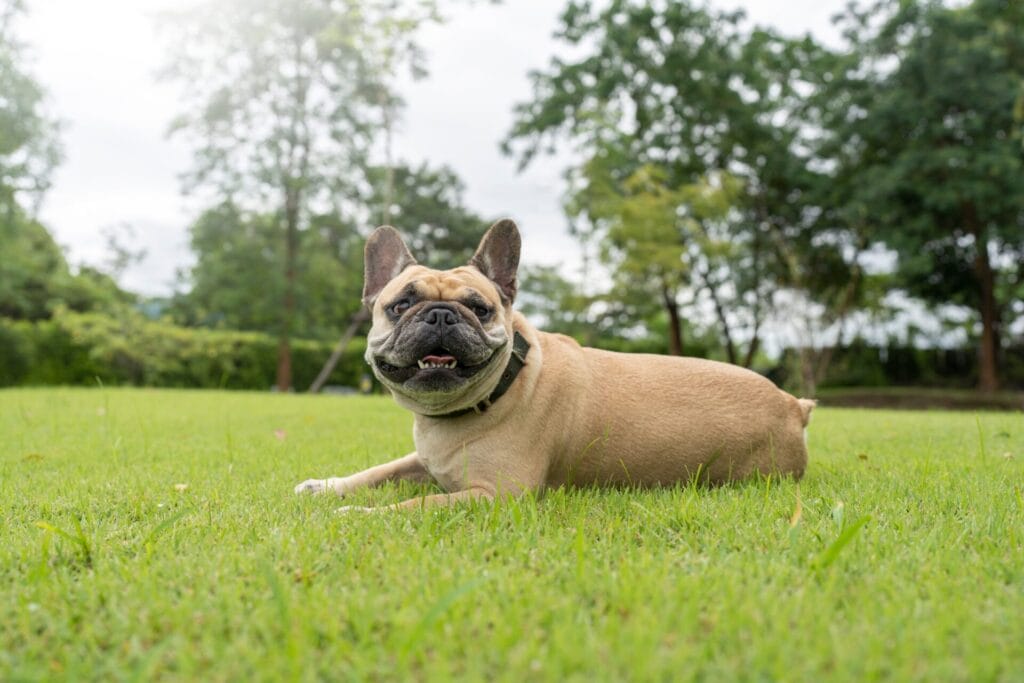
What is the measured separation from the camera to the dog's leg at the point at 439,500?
8.78 ft

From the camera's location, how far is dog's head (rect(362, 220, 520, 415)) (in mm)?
2855

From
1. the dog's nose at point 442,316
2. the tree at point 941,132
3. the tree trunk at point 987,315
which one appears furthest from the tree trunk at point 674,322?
the dog's nose at point 442,316

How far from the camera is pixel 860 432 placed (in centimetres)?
646

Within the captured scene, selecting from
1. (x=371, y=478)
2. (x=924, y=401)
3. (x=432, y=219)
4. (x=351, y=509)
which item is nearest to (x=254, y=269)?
(x=432, y=219)

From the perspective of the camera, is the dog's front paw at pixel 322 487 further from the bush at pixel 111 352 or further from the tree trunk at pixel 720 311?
the tree trunk at pixel 720 311

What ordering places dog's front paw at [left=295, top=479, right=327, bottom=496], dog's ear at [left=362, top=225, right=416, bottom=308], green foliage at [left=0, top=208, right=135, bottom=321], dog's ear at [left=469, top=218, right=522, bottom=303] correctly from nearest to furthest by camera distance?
dog's front paw at [left=295, top=479, right=327, bottom=496]
dog's ear at [left=469, top=218, right=522, bottom=303]
dog's ear at [left=362, top=225, right=416, bottom=308]
green foliage at [left=0, top=208, right=135, bottom=321]

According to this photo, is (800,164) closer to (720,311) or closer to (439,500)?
(720,311)

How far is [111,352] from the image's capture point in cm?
1875

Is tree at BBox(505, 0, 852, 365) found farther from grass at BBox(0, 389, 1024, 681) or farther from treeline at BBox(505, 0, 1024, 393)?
grass at BBox(0, 389, 1024, 681)

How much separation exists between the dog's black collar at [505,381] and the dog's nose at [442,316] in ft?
1.22

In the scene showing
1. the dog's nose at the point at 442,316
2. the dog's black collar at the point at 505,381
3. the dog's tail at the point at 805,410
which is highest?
the dog's nose at the point at 442,316

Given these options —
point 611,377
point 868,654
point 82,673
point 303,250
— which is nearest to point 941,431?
point 611,377

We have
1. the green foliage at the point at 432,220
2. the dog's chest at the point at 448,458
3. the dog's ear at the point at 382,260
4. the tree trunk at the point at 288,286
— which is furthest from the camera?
the green foliage at the point at 432,220

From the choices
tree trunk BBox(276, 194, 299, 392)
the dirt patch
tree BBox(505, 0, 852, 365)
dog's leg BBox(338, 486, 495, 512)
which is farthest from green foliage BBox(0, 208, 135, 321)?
dog's leg BBox(338, 486, 495, 512)
